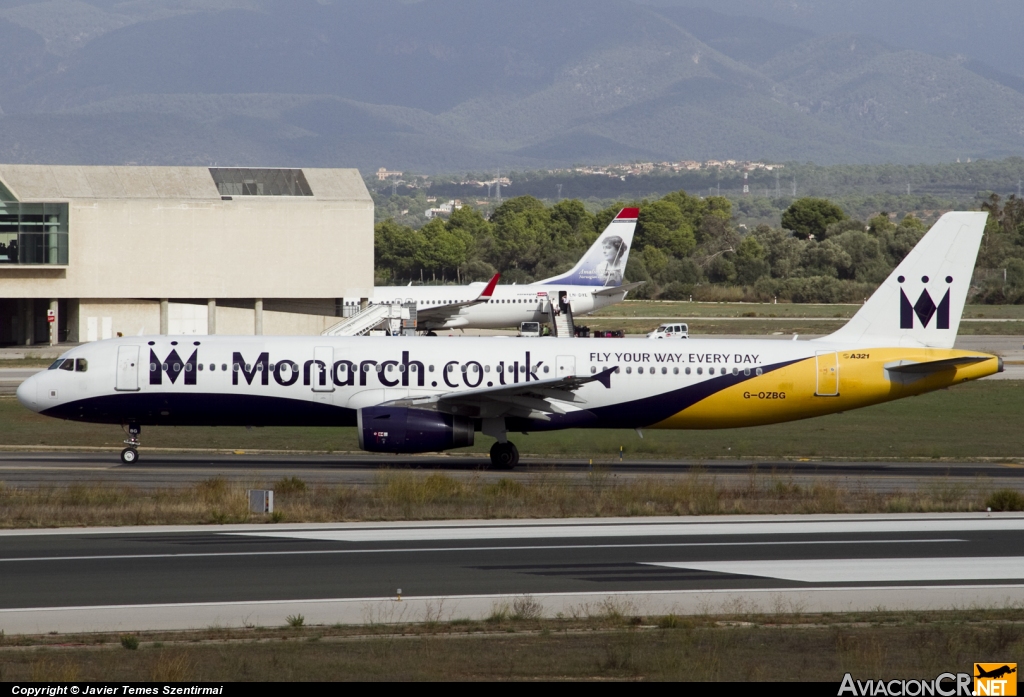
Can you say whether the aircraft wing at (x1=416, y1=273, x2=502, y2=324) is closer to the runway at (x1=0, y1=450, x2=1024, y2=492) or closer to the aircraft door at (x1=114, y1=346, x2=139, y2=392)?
the runway at (x1=0, y1=450, x2=1024, y2=492)

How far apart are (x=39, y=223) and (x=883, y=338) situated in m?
60.1

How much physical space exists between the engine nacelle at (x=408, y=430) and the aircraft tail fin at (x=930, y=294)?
11313 mm

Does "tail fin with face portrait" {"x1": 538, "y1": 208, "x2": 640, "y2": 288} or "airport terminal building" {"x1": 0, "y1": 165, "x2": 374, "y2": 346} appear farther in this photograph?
"tail fin with face portrait" {"x1": 538, "y1": 208, "x2": 640, "y2": 288}

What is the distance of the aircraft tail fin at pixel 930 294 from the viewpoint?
34188 mm

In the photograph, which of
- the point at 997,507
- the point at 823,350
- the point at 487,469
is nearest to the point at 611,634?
the point at 997,507

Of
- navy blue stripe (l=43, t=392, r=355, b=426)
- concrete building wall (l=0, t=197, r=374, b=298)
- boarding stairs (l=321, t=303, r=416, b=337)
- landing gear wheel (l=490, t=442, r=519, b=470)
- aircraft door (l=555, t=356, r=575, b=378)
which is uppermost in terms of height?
concrete building wall (l=0, t=197, r=374, b=298)

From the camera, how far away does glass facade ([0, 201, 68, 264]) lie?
77.8m

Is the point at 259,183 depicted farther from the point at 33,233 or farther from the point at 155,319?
the point at 33,233

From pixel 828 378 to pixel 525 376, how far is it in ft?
27.0

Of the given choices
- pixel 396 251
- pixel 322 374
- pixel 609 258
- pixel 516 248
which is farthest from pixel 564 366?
pixel 396 251

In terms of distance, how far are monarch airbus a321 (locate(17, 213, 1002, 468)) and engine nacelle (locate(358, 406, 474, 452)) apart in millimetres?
52

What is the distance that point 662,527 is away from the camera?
24547mm

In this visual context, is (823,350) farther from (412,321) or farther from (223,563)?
(412,321)

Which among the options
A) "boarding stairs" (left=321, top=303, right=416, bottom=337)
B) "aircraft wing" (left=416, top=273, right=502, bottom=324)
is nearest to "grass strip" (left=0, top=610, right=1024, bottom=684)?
"boarding stairs" (left=321, top=303, right=416, bottom=337)
